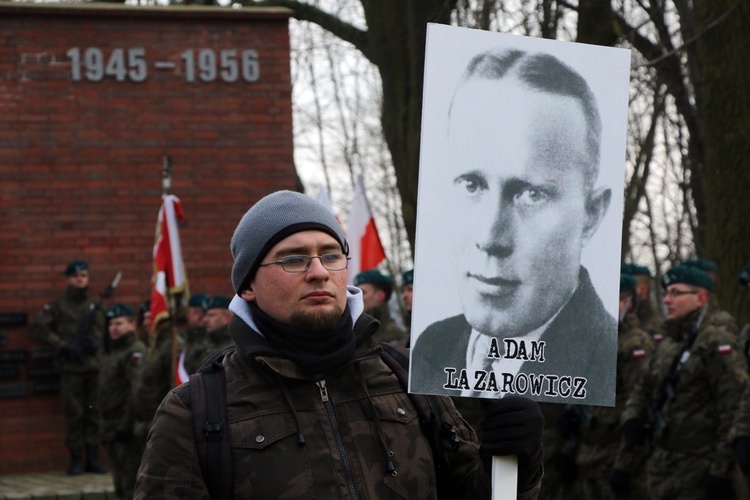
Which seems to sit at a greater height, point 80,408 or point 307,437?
point 307,437

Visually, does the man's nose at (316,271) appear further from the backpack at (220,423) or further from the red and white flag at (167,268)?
the red and white flag at (167,268)

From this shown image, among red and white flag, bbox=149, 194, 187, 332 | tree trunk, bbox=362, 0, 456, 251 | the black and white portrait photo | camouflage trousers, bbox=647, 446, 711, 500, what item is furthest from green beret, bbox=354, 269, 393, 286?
the black and white portrait photo

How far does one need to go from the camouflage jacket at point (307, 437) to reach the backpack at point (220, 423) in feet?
0.06

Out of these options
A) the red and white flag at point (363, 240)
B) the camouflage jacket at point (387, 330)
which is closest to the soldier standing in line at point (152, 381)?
the camouflage jacket at point (387, 330)

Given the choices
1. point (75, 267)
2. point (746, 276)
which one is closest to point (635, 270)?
point (746, 276)

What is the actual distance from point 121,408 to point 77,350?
1.79 metres

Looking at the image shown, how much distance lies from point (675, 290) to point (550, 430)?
2078 millimetres

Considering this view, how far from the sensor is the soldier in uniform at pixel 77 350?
12922 millimetres

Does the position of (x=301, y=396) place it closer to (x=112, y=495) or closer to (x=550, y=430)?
(x=550, y=430)

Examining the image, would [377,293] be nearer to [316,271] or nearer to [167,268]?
[167,268]

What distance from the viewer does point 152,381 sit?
10.7 m

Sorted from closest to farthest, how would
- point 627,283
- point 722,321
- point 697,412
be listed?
point 697,412 < point 722,321 < point 627,283

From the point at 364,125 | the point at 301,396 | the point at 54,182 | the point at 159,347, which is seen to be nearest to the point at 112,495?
the point at 159,347

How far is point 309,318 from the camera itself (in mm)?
3133
